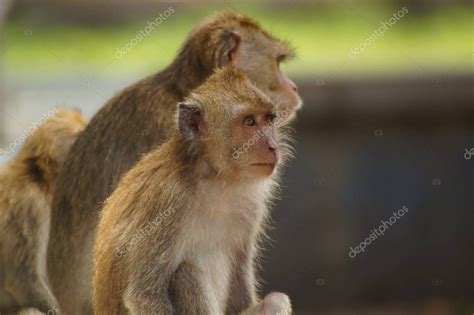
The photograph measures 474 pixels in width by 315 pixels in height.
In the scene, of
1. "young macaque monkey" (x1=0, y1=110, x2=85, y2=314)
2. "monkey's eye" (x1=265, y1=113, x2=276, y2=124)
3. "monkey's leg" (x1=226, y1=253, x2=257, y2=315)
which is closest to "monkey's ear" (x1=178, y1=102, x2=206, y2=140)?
"monkey's eye" (x1=265, y1=113, x2=276, y2=124)

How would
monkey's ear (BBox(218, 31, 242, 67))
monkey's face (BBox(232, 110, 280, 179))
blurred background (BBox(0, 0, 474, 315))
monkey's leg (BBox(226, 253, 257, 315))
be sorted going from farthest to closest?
blurred background (BBox(0, 0, 474, 315)) → monkey's ear (BBox(218, 31, 242, 67)) → monkey's leg (BBox(226, 253, 257, 315)) → monkey's face (BBox(232, 110, 280, 179))

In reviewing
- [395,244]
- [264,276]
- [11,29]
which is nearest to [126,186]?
[264,276]

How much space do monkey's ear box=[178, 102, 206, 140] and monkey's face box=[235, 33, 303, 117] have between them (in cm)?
193

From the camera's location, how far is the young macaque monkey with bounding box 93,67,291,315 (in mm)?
8062

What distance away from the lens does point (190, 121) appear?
836cm

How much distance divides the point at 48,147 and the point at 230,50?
1880 mm

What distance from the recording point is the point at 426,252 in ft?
55.4

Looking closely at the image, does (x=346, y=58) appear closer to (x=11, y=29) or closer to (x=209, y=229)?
(x=11, y=29)

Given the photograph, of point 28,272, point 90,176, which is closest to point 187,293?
point 90,176

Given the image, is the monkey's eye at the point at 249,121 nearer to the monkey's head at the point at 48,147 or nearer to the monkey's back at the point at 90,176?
the monkey's back at the point at 90,176

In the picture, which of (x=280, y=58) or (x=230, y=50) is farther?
(x=280, y=58)

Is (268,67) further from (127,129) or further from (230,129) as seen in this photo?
(230,129)

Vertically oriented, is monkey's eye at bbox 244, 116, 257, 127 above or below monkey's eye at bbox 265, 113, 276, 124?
below

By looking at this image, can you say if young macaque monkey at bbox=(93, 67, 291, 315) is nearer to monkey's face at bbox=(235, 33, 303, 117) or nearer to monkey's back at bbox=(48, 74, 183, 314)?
monkey's back at bbox=(48, 74, 183, 314)
